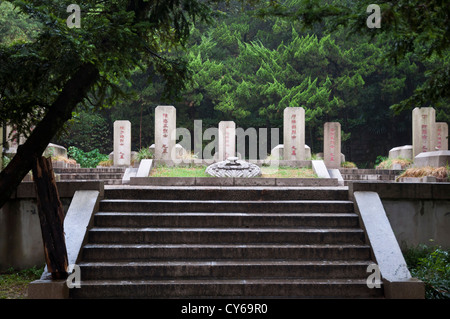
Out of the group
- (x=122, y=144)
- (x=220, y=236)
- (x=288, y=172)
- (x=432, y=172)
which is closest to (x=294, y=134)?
(x=288, y=172)

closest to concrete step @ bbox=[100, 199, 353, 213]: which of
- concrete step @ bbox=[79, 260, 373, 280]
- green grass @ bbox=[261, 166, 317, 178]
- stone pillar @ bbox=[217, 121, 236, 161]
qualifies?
concrete step @ bbox=[79, 260, 373, 280]

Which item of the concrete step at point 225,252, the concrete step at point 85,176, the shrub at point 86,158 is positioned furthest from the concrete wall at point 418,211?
the shrub at point 86,158

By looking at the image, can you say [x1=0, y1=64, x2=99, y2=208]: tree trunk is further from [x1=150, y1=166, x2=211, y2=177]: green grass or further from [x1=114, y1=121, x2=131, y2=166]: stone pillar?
[x1=114, y1=121, x2=131, y2=166]: stone pillar

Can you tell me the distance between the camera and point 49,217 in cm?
384

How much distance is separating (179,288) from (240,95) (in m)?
20.0

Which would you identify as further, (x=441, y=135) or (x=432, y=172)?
(x=441, y=135)

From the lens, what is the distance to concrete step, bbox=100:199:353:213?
5.37m

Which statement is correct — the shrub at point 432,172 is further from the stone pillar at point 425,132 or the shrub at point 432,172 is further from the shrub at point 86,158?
the shrub at point 86,158

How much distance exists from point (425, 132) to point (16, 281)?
1603 centimetres

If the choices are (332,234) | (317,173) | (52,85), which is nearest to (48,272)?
(52,85)

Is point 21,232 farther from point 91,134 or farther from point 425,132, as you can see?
point 91,134

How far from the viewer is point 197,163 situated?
476 inches

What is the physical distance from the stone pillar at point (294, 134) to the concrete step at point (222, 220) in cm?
846

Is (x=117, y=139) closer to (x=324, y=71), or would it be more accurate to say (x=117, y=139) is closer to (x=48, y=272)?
(x=48, y=272)
